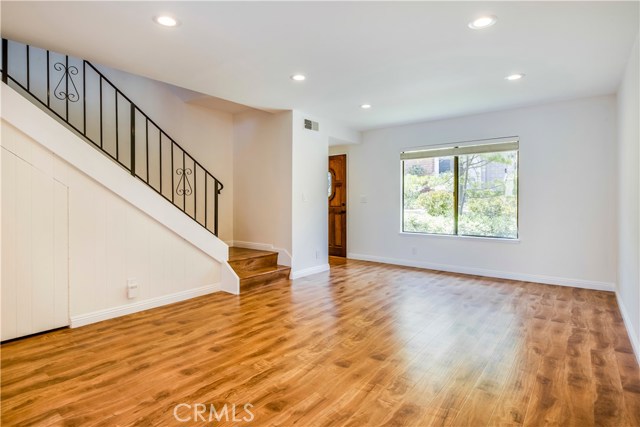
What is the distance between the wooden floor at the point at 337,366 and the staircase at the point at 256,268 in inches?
25.5

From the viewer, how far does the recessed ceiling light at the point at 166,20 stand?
2584mm

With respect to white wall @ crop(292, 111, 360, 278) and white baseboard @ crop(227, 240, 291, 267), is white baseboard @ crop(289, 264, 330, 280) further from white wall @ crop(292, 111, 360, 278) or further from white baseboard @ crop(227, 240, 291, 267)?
white baseboard @ crop(227, 240, 291, 267)

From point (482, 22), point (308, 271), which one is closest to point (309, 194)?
point (308, 271)

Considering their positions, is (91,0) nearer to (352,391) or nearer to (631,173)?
(352,391)

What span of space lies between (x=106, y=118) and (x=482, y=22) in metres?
4.80

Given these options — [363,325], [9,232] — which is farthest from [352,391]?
[9,232]

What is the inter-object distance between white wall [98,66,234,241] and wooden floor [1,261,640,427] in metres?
2.48

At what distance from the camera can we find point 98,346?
2.96 meters

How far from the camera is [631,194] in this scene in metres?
3.23

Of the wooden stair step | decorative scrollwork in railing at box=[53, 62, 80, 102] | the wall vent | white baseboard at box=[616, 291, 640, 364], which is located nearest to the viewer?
white baseboard at box=[616, 291, 640, 364]

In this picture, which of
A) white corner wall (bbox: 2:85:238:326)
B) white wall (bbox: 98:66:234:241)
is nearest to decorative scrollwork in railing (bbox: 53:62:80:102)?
white wall (bbox: 98:66:234:241)

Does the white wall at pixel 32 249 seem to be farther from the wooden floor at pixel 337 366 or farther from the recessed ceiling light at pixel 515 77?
the recessed ceiling light at pixel 515 77

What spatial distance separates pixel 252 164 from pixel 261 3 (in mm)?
3753

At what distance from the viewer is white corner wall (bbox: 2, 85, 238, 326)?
310cm
